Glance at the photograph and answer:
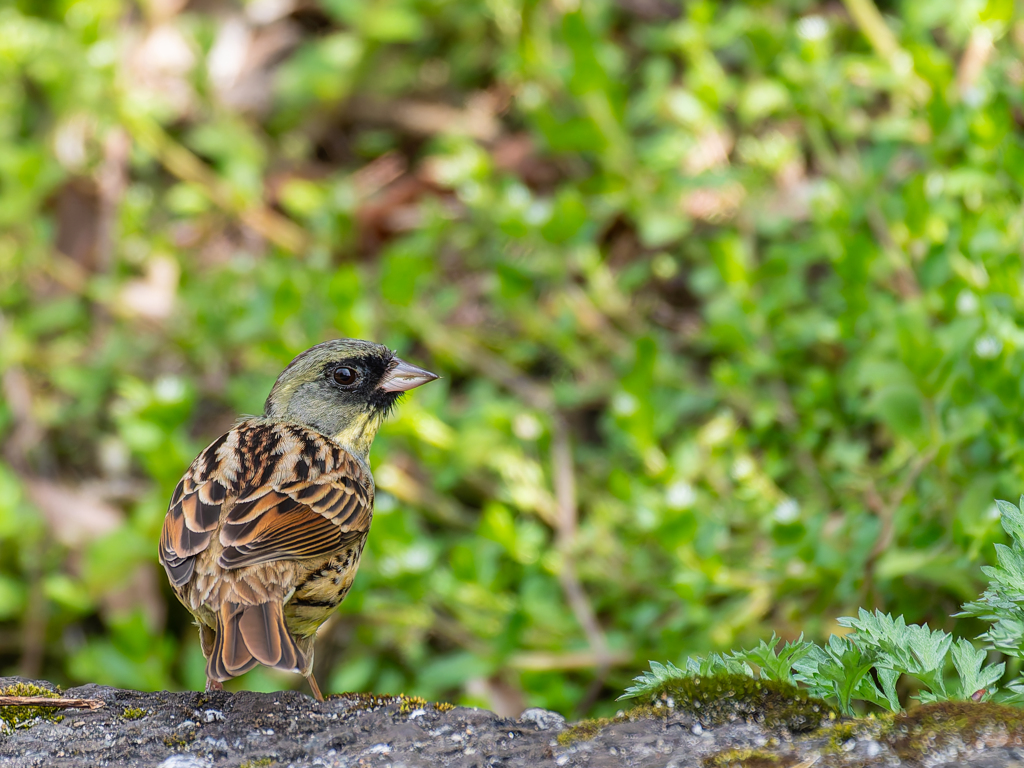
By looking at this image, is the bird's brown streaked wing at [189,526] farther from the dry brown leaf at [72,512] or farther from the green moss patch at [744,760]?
the dry brown leaf at [72,512]

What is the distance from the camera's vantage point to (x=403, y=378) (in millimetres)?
3135

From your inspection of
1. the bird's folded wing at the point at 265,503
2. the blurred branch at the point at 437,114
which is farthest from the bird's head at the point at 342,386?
the blurred branch at the point at 437,114

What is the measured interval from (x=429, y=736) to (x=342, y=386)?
142cm

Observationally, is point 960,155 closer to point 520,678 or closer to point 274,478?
point 520,678

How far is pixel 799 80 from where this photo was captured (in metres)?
3.89

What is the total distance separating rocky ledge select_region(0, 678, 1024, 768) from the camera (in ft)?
5.14

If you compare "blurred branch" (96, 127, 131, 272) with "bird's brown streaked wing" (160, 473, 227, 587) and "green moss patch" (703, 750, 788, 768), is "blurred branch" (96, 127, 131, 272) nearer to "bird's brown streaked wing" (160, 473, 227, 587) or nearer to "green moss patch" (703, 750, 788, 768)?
"bird's brown streaked wing" (160, 473, 227, 587)

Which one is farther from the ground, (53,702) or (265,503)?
(265,503)

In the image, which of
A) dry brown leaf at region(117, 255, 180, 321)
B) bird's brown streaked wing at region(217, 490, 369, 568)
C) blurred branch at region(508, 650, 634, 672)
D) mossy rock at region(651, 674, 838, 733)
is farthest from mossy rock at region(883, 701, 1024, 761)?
dry brown leaf at region(117, 255, 180, 321)

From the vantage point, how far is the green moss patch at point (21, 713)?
1.97 metres

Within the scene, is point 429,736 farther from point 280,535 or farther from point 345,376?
point 345,376

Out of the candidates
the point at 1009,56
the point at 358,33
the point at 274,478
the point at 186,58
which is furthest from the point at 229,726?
the point at 186,58

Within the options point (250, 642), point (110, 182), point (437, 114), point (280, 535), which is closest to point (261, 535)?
point (280, 535)

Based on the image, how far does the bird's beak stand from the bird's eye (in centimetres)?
9
